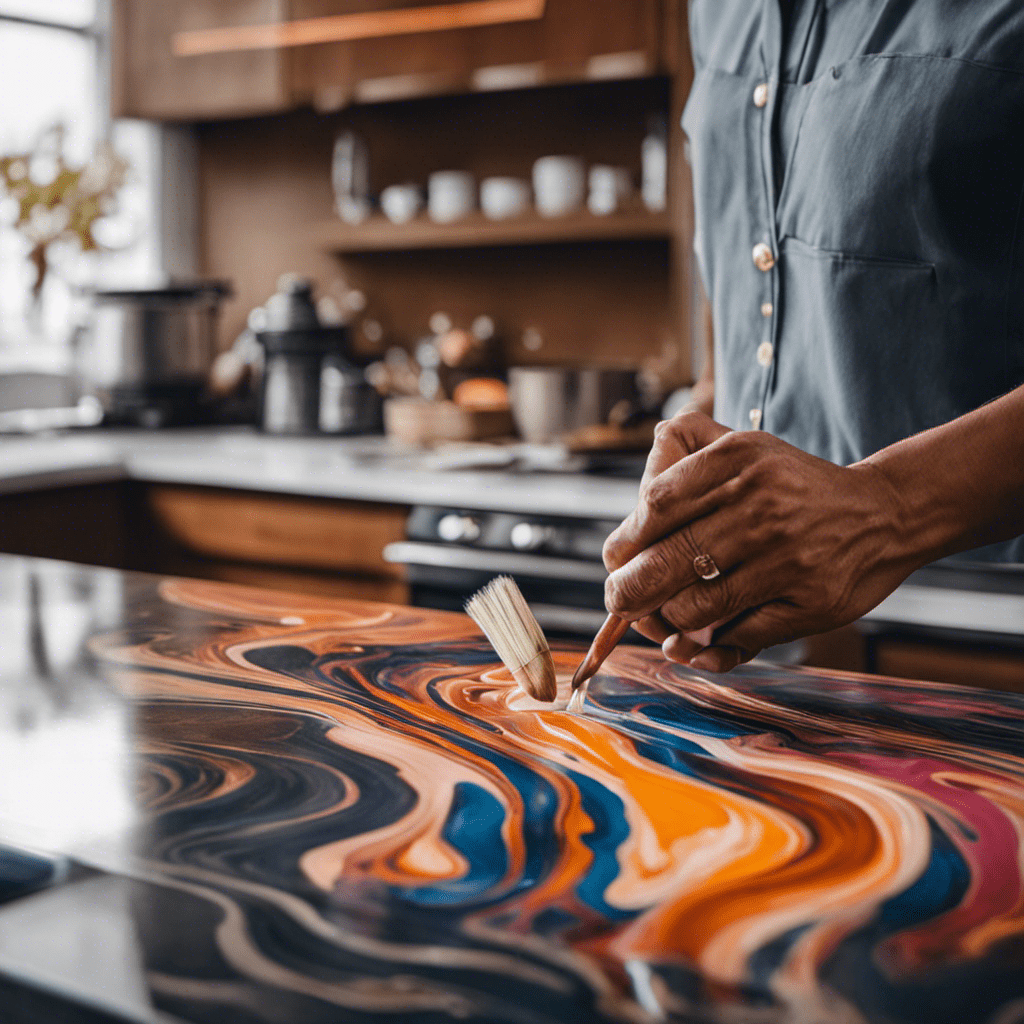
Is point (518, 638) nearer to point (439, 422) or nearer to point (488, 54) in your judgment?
point (439, 422)

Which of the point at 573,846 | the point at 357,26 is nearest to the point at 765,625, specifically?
the point at 573,846

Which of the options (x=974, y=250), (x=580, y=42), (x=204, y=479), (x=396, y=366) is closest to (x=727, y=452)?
(x=974, y=250)

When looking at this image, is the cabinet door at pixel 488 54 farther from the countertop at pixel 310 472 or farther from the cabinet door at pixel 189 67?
the countertop at pixel 310 472

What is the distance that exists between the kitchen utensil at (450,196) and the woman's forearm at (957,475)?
1919mm

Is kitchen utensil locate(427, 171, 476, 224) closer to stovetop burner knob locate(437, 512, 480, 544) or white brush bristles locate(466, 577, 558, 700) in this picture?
stovetop burner knob locate(437, 512, 480, 544)

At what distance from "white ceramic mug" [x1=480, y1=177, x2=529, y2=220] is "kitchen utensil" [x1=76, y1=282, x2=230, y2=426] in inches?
24.8

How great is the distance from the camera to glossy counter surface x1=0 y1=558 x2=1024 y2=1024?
A: 413 millimetres

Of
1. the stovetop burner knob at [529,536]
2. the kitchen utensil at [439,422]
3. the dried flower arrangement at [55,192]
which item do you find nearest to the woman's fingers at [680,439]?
the stovetop burner knob at [529,536]

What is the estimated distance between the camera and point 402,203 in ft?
8.75

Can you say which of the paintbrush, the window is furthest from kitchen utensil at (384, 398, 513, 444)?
the paintbrush

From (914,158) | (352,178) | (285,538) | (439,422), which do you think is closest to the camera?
(914,158)

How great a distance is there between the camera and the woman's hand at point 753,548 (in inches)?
29.6

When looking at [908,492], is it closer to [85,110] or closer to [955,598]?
[955,598]

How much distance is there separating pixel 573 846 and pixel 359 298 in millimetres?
2548
